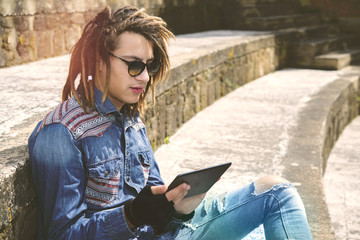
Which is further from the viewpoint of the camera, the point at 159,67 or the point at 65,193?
the point at 159,67

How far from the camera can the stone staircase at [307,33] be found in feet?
26.6

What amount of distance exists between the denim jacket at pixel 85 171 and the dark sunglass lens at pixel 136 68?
0.47ft

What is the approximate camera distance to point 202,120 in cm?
486

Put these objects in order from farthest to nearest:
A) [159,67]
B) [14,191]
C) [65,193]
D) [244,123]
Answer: [244,123]
[159,67]
[14,191]
[65,193]

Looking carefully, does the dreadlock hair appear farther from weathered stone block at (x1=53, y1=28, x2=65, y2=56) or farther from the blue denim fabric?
weathered stone block at (x1=53, y1=28, x2=65, y2=56)

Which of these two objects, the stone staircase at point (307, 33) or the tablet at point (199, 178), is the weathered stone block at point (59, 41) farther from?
the stone staircase at point (307, 33)

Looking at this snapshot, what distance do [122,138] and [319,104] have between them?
12.9 feet

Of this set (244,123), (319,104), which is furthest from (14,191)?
(319,104)

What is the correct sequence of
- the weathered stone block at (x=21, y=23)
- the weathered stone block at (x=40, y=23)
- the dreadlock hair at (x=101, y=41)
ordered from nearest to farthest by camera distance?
the dreadlock hair at (x=101, y=41)
the weathered stone block at (x=21, y=23)
the weathered stone block at (x=40, y=23)

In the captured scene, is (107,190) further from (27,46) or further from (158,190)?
(27,46)

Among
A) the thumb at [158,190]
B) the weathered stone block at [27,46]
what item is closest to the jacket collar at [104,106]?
the thumb at [158,190]

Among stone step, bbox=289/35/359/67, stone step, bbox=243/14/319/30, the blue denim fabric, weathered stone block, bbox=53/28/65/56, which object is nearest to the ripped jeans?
the blue denim fabric

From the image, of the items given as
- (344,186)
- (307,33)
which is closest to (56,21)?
(344,186)

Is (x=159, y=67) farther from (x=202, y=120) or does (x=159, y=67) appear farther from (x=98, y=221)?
(x=202, y=120)
